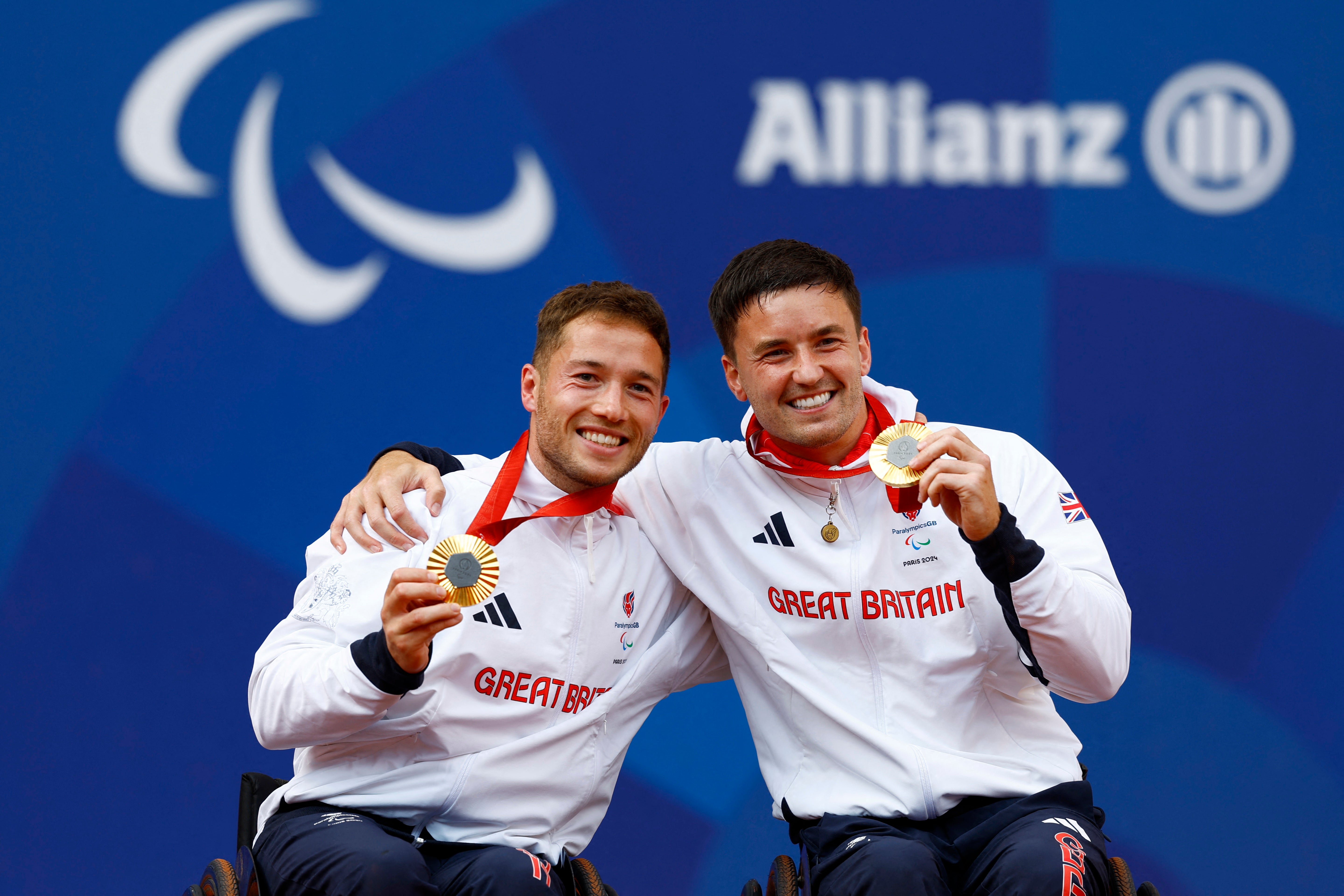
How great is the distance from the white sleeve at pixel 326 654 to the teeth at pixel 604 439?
1.15ft

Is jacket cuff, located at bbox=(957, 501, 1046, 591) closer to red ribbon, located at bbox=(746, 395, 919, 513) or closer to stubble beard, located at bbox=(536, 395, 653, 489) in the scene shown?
red ribbon, located at bbox=(746, 395, 919, 513)

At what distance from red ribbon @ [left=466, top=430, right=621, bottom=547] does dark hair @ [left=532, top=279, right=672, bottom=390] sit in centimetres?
22

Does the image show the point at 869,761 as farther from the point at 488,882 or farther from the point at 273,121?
the point at 273,121

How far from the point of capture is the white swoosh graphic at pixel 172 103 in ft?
11.0

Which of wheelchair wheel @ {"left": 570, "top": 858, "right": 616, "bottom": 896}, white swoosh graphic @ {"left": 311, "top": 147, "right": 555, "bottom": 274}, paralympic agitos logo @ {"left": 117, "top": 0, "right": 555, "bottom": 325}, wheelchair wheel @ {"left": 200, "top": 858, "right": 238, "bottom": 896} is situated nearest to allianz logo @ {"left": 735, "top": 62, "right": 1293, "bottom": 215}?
white swoosh graphic @ {"left": 311, "top": 147, "right": 555, "bottom": 274}

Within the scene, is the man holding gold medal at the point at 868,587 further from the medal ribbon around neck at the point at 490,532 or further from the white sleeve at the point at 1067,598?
the medal ribbon around neck at the point at 490,532

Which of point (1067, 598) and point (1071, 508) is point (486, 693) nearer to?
point (1067, 598)

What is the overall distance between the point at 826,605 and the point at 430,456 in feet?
2.97

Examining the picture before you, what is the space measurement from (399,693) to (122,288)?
7.03ft

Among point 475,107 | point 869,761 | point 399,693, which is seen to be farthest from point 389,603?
point 475,107

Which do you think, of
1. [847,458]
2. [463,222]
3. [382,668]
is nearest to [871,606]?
[847,458]

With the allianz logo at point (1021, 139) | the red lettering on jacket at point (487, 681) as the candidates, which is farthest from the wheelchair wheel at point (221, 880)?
the allianz logo at point (1021, 139)

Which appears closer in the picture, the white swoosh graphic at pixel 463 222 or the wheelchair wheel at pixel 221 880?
the wheelchair wheel at pixel 221 880

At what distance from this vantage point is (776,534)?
226 centimetres
